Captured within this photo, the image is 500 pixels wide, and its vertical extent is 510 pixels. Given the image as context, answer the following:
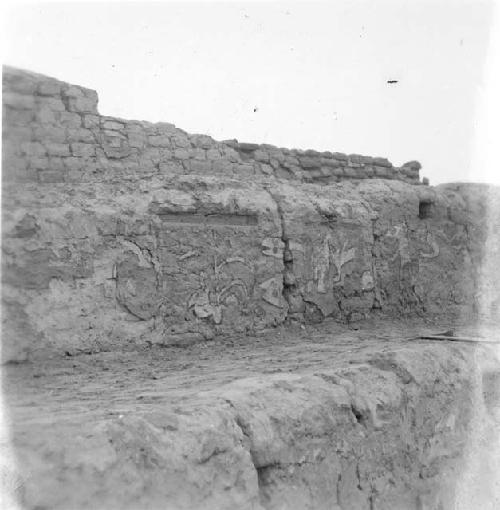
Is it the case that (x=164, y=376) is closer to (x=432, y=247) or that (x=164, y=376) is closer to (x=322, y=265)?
(x=322, y=265)

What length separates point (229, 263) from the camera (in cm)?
493

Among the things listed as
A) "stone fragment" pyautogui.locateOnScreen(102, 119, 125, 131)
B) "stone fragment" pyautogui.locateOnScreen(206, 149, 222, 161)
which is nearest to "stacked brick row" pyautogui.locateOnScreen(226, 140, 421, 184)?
"stone fragment" pyautogui.locateOnScreen(206, 149, 222, 161)

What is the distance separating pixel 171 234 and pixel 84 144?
91 cm

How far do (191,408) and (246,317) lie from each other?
2.17m

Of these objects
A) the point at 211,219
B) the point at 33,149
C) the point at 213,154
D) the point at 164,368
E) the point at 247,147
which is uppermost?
the point at 247,147

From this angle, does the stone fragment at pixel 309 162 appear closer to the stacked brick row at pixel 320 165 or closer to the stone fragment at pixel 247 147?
the stacked brick row at pixel 320 165

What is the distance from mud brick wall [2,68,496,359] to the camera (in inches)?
158

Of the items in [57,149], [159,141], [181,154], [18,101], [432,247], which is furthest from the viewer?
[432,247]

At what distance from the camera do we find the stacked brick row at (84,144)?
176 inches

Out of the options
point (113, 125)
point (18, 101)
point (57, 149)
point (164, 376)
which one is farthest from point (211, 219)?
point (18, 101)

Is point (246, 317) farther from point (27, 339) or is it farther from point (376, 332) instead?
point (27, 339)

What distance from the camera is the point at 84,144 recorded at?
4.76 metres

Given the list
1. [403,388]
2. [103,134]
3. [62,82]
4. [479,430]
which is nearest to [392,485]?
[403,388]

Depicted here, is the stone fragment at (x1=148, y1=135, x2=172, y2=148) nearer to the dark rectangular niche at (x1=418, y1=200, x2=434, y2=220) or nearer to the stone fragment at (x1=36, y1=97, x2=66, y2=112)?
the stone fragment at (x1=36, y1=97, x2=66, y2=112)
